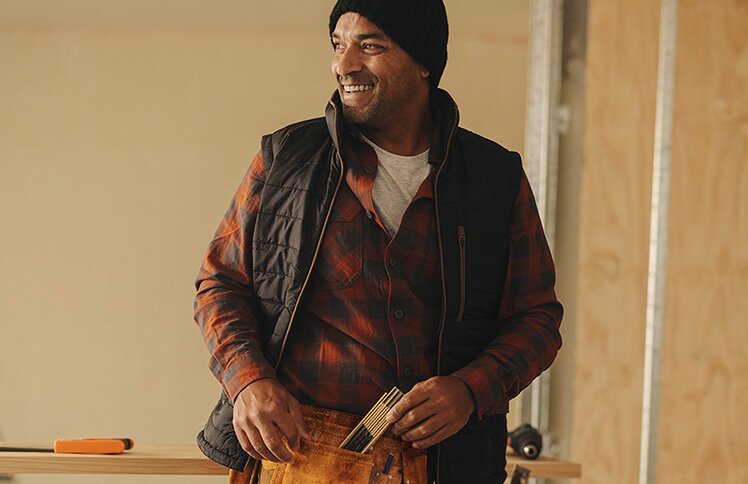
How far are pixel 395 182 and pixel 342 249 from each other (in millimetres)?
147

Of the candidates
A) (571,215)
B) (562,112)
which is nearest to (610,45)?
(562,112)

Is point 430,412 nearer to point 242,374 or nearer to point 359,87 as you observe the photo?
point 242,374

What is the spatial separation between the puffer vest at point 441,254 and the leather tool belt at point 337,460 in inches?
2.3

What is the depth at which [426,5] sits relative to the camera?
1639 mm

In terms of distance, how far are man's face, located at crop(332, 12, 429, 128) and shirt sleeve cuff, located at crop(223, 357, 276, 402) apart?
1.36ft

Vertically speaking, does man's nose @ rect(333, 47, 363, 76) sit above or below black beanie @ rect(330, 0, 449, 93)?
below

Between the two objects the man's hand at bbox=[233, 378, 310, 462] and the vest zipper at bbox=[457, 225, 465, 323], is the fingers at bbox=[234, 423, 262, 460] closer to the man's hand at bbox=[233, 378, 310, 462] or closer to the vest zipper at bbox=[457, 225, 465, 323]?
the man's hand at bbox=[233, 378, 310, 462]

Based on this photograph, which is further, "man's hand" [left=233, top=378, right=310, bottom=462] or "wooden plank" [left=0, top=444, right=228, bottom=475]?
"wooden plank" [left=0, top=444, right=228, bottom=475]

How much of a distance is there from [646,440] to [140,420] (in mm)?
1488

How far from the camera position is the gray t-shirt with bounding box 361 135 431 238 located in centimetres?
159

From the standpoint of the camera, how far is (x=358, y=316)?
1542mm

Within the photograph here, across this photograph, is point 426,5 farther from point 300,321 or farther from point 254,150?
point 254,150

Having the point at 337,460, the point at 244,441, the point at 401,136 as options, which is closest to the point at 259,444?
the point at 244,441

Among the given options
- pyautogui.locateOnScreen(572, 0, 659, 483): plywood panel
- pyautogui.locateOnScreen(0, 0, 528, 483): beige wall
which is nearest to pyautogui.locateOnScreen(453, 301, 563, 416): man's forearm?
pyautogui.locateOnScreen(0, 0, 528, 483): beige wall
